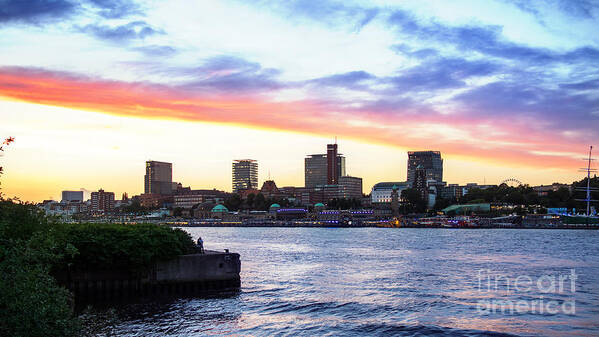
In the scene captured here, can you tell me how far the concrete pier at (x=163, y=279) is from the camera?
132 ft

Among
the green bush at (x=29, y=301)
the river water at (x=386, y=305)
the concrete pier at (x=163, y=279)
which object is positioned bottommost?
the river water at (x=386, y=305)

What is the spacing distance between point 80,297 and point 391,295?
22144 mm

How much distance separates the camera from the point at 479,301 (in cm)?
4109

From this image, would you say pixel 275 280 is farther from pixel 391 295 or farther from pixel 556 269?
pixel 556 269

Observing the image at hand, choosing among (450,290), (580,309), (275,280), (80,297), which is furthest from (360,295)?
(80,297)

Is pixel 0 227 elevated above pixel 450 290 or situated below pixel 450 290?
above

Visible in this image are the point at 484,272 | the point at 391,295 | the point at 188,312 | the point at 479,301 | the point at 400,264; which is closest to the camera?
the point at 188,312

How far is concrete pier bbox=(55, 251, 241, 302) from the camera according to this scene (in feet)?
132

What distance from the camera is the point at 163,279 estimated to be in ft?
142

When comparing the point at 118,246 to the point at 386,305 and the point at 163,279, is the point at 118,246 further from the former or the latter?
the point at 386,305

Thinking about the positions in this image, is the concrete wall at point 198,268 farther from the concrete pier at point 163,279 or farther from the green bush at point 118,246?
the green bush at point 118,246

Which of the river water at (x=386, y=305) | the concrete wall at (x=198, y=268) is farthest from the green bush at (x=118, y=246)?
the river water at (x=386, y=305)

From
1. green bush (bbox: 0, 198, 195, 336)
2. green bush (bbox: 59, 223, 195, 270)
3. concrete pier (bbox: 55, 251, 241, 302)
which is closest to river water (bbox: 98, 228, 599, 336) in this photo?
concrete pier (bbox: 55, 251, 241, 302)

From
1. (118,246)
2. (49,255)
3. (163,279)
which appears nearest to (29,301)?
(49,255)
